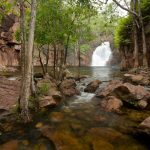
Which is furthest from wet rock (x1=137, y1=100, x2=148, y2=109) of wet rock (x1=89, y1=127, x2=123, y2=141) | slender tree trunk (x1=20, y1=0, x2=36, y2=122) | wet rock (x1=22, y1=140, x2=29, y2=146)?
wet rock (x1=22, y1=140, x2=29, y2=146)

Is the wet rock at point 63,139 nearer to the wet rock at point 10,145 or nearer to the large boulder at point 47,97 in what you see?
the wet rock at point 10,145

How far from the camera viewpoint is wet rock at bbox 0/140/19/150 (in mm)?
7488

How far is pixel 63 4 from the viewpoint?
17.2 meters

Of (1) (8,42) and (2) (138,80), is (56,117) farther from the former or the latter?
(1) (8,42)

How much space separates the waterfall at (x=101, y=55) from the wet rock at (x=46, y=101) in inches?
2298

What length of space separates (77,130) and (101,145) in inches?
63.8

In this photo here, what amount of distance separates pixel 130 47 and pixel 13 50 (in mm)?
23790

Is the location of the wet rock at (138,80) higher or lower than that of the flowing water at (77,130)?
higher

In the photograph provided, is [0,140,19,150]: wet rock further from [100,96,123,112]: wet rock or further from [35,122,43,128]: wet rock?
[100,96,123,112]: wet rock

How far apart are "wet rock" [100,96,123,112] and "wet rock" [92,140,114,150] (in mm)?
3765

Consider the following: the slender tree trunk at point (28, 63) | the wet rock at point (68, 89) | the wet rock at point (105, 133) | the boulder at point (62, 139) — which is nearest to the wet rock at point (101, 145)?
the wet rock at point (105, 133)

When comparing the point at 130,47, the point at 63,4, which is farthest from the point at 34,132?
the point at 130,47

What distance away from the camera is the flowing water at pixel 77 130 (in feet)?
25.2

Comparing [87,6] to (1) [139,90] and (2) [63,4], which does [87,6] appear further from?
(1) [139,90]
